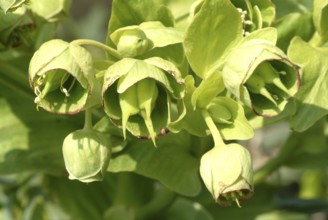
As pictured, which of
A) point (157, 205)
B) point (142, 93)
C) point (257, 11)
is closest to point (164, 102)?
point (142, 93)

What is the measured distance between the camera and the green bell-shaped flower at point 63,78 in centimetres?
66

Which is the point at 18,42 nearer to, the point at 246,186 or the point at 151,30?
the point at 151,30

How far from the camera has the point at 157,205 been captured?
99 cm

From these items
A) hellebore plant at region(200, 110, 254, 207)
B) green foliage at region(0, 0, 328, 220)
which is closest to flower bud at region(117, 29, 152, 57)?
green foliage at region(0, 0, 328, 220)

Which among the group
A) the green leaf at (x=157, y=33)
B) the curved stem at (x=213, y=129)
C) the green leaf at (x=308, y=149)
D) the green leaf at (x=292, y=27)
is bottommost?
the green leaf at (x=308, y=149)

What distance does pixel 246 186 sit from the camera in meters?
0.67

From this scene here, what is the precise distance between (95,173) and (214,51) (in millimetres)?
179

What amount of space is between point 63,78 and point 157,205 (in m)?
0.34

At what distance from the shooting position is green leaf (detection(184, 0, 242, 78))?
2.46ft

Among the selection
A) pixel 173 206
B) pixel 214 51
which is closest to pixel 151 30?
pixel 214 51

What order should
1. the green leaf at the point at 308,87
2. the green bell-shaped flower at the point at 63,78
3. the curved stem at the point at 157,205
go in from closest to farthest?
the green bell-shaped flower at the point at 63,78 < the green leaf at the point at 308,87 < the curved stem at the point at 157,205

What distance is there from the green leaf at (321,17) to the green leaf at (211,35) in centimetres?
11

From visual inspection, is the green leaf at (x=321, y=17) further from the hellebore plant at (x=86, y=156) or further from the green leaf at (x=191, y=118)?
the hellebore plant at (x=86, y=156)

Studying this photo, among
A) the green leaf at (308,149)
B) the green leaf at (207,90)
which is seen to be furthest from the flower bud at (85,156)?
the green leaf at (308,149)
